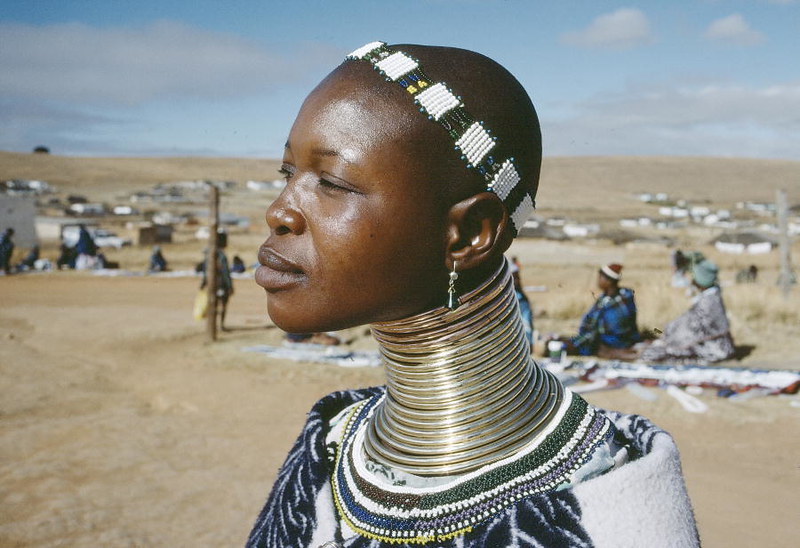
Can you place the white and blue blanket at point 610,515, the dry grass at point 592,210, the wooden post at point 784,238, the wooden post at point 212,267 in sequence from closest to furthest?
the white and blue blanket at point 610,515, the wooden post at point 212,267, the dry grass at point 592,210, the wooden post at point 784,238

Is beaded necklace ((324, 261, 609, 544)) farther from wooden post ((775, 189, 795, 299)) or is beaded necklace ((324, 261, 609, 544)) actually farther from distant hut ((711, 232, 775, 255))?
distant hut ((711, 232, 775, 255))

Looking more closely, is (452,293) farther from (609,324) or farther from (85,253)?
(85,253)

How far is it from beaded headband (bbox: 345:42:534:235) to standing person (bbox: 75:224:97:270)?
21985mm

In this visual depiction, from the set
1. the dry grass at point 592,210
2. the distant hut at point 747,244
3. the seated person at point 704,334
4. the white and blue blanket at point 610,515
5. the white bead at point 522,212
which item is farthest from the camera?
the distant hut at point 747,244

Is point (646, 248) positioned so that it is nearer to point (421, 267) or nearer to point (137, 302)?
point (137, 302)

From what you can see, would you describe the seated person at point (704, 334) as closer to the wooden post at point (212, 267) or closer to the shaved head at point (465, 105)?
the wooden post at point (212, 267)

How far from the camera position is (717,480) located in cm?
503

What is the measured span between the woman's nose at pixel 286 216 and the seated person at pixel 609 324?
25.9ft

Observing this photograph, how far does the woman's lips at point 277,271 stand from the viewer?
1.34 meters

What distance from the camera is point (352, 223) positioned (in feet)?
4.19

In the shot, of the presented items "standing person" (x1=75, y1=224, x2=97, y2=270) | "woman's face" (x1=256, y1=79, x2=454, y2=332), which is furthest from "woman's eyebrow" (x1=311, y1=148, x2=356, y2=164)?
"standing person" (x1=75, y1=224, x2=97, y2=270)

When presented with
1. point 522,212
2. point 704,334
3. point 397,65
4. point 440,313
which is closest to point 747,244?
point 704,334

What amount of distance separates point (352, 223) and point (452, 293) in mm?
259

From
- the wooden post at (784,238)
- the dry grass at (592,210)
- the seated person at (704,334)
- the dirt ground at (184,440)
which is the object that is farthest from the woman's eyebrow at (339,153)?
the wooden post at (784,238)
